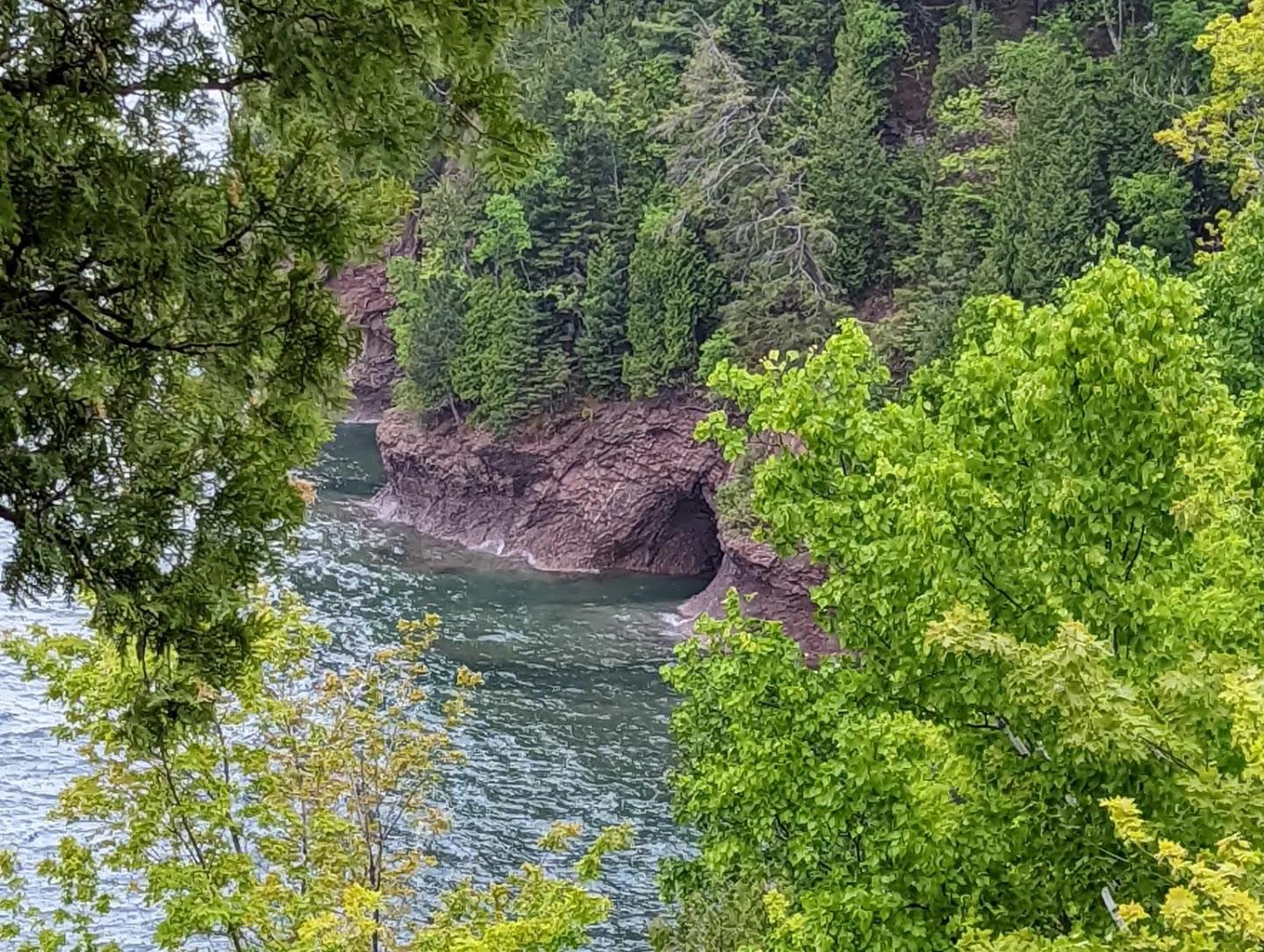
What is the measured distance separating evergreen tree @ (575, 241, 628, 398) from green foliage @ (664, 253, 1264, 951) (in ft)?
94.6

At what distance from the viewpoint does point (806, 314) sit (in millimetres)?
33906

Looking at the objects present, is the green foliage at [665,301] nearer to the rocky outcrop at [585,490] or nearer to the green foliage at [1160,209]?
the rocky outcrop at [585,490]

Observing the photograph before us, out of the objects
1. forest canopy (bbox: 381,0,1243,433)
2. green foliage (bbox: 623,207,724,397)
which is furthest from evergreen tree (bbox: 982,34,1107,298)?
green foliage (bbox: 623,207,724,397)

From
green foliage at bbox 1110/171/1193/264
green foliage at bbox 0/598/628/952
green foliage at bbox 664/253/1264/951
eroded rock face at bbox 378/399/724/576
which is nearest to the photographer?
green foliage at bbox 664/253/1264/951

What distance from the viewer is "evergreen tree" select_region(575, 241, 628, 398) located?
3722 centimetres

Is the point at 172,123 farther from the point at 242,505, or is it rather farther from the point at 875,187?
the point at 875,187

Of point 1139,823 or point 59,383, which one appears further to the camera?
point 1139,823

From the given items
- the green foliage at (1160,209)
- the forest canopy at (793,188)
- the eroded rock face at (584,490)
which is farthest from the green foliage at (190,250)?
the eroded rock face at (584,490)

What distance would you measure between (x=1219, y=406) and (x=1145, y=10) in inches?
1242

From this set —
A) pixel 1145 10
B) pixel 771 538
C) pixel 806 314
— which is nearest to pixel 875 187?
pixel 806 314

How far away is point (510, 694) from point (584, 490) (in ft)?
37.2

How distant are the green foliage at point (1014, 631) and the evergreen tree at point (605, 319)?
28.8 m

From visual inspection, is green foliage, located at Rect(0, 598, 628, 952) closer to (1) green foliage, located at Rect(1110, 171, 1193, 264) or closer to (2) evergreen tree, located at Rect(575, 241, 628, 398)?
(1) green foliage, located at Rect(1110, 171, 1193, 264)

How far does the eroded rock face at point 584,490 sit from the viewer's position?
36094 millimetres
